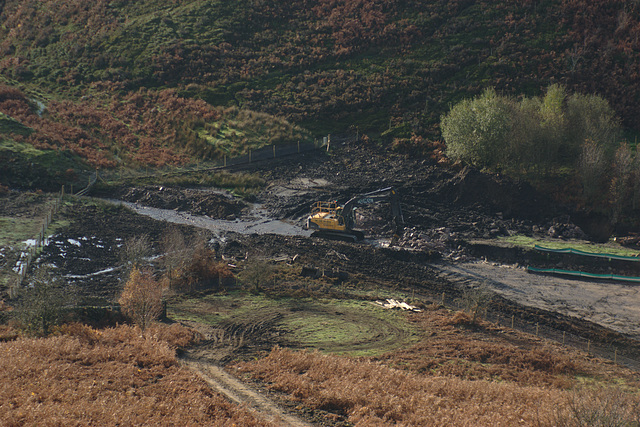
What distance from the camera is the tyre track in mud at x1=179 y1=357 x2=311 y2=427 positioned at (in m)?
15.7

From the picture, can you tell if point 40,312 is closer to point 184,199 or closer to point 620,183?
point 184,199

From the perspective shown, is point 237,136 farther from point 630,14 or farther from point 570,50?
point 630,14

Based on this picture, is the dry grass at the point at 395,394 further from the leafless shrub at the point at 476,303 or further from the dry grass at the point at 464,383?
the leafless shrub at the point at 476,303

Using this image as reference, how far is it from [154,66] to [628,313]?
212 feet

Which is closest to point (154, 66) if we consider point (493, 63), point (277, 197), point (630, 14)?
point (277, 197)

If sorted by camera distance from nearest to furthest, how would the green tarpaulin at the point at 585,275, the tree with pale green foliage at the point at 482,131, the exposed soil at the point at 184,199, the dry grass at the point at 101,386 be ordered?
1. the dry grass at the point at 101,386
2. the green tarpaulin at the point at 585,275
3. the exposed soil at the point at 184,199
4. the tree with pale green foliage at the point at 482,131

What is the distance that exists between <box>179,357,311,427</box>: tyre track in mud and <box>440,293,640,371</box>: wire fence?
1497 cm

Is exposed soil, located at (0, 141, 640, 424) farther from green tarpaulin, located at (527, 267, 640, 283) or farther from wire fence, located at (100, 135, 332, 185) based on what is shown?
wire fence, located at (100, 135, 332, 185)

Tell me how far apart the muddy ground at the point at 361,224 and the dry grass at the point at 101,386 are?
632 centimetres

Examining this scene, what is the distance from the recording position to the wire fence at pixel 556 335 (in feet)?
77.6

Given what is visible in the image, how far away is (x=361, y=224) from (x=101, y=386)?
2983 centimetres

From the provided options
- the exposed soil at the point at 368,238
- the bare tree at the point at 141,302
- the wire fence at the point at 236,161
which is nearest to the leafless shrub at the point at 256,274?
the exposed soil at the point at 368,238

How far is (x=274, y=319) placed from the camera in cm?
2598

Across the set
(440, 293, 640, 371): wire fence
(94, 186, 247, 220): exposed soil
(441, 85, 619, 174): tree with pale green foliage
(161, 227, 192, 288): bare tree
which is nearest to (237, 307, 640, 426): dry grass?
(440, 293, 640, 371): wire fence
